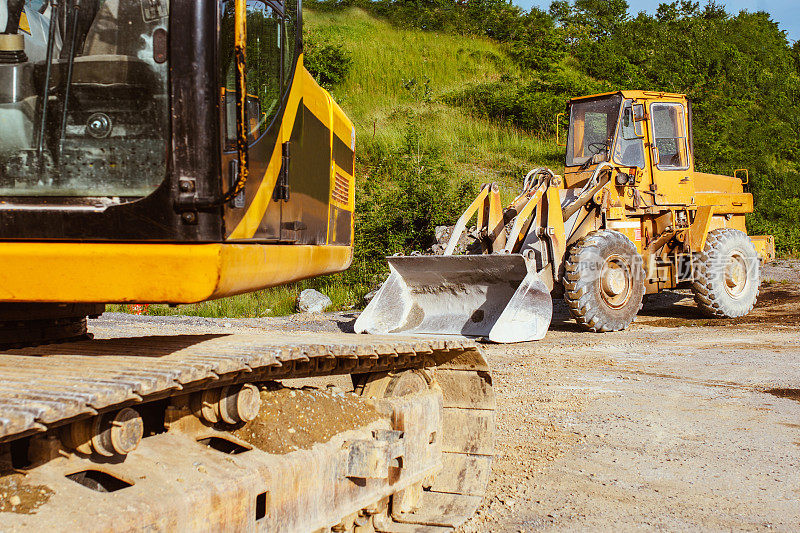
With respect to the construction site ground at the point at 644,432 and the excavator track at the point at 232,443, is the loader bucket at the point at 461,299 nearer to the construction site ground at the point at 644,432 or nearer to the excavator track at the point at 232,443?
the construction site ground at the point at 644,432

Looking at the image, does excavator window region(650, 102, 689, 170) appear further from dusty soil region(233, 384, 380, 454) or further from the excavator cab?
the excavator cab

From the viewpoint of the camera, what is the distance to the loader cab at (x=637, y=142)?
10.4 meters

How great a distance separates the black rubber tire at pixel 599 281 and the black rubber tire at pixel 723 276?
1523 millimetres

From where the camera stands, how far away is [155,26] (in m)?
2.48

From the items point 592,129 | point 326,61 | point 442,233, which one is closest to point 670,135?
point 592,129

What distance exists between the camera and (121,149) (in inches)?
97.2

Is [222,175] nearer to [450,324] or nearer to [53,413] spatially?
[53,413]

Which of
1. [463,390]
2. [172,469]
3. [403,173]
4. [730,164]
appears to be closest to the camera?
[172,469]

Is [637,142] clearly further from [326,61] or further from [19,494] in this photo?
[326,61]

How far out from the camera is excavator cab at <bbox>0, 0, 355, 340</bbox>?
2.36m

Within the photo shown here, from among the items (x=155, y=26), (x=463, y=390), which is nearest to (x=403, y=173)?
(x=463, y=390)

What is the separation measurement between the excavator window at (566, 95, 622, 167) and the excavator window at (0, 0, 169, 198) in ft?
28.6

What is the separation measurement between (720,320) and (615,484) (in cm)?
768

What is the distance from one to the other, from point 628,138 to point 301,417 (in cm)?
853
